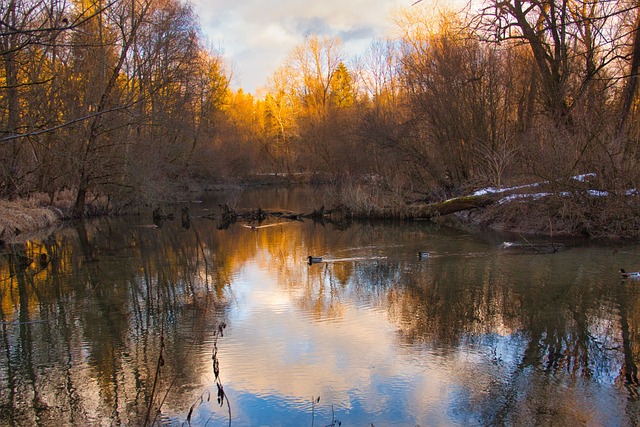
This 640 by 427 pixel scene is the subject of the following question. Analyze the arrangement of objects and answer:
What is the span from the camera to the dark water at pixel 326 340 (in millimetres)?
4742

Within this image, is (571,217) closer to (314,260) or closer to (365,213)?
(314,260)

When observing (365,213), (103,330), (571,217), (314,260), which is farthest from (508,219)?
(103,330)

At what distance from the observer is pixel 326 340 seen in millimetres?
6621

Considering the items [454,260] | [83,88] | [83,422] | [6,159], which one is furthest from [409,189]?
[83,422]

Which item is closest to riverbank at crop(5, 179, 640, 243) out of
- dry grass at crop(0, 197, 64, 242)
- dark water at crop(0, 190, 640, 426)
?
dry grass at crop(0, 197, 64, 242)

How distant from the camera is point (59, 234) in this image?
1680 centimetres

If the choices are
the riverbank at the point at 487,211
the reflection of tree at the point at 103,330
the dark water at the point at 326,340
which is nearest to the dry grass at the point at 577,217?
the riverbank at the point at 487,211

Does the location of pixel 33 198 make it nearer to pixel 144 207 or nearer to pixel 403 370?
pixel 144 207

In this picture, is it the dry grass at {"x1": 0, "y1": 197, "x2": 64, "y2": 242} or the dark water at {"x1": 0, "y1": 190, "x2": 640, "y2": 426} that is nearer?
the dark water at {"x1": 0, "y1": 190, "x2": 640, "y2": 426}

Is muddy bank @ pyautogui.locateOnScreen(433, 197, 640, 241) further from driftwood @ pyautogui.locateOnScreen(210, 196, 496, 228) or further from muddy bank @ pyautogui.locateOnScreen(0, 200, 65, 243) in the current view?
muddy bank @ pyautogui.locateOnScreen(0, 200, 65, 243)

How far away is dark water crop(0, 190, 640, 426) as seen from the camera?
4742 millimetres

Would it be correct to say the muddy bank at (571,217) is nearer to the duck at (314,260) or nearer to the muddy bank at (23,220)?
the duck at (314,260)

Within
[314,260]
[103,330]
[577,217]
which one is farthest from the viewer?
[577,217]

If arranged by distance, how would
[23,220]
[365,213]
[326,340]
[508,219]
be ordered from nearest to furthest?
1. [326,340]
2. [508,219]
3. [23,220]
4. [365,213]
